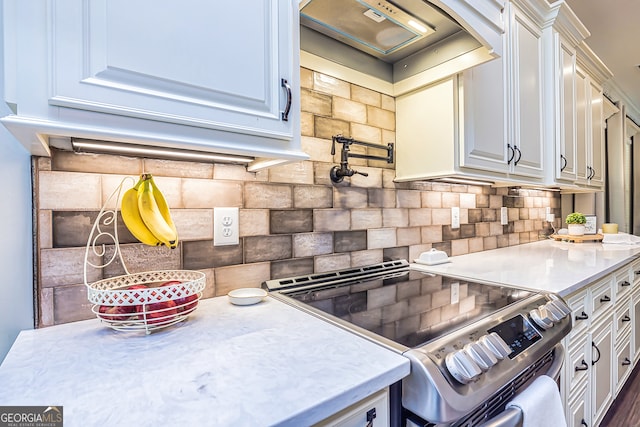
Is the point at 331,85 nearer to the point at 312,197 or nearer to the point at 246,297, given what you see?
the point at 312,197

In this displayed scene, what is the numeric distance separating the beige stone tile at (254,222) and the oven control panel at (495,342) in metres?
0.70

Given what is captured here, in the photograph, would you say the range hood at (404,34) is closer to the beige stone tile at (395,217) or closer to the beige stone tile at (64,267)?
the beige stone tile at (395,217)

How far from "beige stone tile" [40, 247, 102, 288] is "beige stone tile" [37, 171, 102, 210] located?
0.11 m

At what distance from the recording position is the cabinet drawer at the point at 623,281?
1688 millimetres

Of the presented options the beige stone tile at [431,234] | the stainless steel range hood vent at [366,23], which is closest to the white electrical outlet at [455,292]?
the beige stone tile at [431,234]

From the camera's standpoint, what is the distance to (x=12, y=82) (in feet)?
1.65

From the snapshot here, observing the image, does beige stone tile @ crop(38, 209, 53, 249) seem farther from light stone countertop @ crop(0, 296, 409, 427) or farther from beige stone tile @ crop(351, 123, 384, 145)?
beige stone tile @ crop(351, 123, 384, 145)

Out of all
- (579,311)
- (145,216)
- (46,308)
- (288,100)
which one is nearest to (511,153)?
(579,311)

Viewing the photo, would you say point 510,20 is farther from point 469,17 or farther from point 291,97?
point 291,97

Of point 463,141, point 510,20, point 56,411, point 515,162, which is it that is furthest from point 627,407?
point 56,411

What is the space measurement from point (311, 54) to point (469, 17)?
597 millimetres

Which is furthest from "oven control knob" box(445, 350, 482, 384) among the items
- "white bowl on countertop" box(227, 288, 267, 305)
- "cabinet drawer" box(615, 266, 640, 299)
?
"cabinet drawer" box(615, 266, 640, 299)

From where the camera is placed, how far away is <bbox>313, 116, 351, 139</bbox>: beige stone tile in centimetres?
128

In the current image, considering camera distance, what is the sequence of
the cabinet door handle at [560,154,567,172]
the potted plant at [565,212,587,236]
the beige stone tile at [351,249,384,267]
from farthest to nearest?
1. the potted plant at [565,212,587,236]
2. the cabinet door handle at [560,154,567,172]
3. the beige stone tile at [351,249,384,267]
